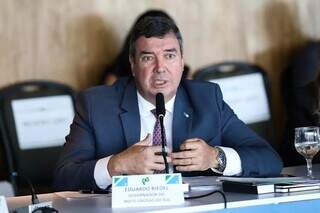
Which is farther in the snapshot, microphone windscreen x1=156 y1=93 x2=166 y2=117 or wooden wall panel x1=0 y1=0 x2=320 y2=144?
wooden wall panel x1=0 y1=0 x2=320 y2=144

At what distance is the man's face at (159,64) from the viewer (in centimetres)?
276

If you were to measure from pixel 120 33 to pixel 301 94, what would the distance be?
1488 mm

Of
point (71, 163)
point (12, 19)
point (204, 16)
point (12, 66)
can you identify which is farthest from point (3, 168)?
point (71, 163)

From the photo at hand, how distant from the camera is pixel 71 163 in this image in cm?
272

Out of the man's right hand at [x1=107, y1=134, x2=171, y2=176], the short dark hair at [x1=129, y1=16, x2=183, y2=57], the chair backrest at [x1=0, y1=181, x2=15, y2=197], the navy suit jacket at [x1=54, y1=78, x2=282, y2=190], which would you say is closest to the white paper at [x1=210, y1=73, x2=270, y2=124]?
the chair backrest at [x1=0, y1=181, x2=15, y2=197]

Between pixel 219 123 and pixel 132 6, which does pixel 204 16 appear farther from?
pixel 219 123

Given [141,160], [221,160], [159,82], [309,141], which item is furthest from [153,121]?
[309,141]

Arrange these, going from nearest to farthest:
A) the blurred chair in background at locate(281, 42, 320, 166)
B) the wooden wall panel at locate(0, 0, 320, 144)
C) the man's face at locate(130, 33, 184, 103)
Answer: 1. the man's face at locate(130, 33, 184, 103)
2. the blurred chair in background at locate(281, 42, 320, 166)
3. the wooden wall panel at locate(0, 0, 320, 144)

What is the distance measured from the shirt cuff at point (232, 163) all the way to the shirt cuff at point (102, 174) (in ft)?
1.35

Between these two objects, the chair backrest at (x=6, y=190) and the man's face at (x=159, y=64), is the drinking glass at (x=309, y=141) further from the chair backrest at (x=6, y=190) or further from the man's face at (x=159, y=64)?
the chair backrest at (x=6, y=190)

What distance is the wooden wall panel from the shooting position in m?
4.83

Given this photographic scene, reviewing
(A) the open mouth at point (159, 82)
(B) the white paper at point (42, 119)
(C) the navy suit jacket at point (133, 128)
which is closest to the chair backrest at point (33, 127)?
(B) the white paper at point (42, 119)

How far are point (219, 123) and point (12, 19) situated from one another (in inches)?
91.3

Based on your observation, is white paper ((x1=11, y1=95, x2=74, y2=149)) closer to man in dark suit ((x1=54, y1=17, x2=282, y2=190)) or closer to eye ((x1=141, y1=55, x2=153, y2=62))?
man in dark suit ((x1=54, y1=17, x2=282, y2=190))
